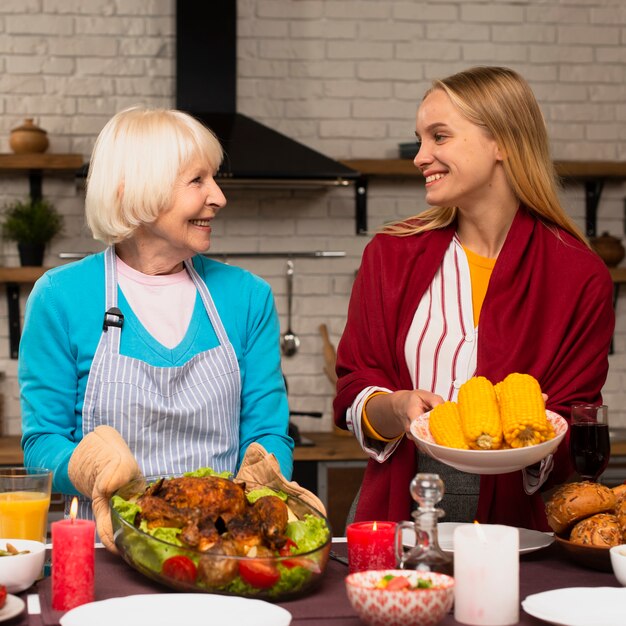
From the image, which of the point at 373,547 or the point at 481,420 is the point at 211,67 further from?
the point at 373,547

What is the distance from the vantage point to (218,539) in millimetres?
1354

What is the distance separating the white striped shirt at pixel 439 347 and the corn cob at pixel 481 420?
0.34 metres

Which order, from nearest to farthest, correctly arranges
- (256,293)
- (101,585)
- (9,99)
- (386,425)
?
(101,585)
(386,425)
(256,293)
(9,99)

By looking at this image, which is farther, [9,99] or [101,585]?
[9,99]

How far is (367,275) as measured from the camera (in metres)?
2.19

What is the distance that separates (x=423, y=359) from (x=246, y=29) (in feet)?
8.59

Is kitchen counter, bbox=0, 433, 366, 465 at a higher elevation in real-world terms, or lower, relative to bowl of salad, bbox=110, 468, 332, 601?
lower

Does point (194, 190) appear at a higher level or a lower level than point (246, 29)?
lower

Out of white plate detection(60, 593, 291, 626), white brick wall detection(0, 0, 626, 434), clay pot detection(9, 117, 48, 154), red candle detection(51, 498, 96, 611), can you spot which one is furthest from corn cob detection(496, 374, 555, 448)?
clay pot detection(9, 117, 48, 154)

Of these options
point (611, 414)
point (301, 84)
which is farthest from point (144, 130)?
point (611, 414)

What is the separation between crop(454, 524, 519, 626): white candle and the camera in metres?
1.26

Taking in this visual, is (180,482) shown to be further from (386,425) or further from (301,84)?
(301,84)

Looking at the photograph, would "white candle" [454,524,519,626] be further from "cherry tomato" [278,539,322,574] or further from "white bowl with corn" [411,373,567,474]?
"white bowl with corn" [411,373,567,474]

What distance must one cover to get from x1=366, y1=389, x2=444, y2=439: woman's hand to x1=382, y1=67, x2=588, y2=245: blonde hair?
0.53 m
